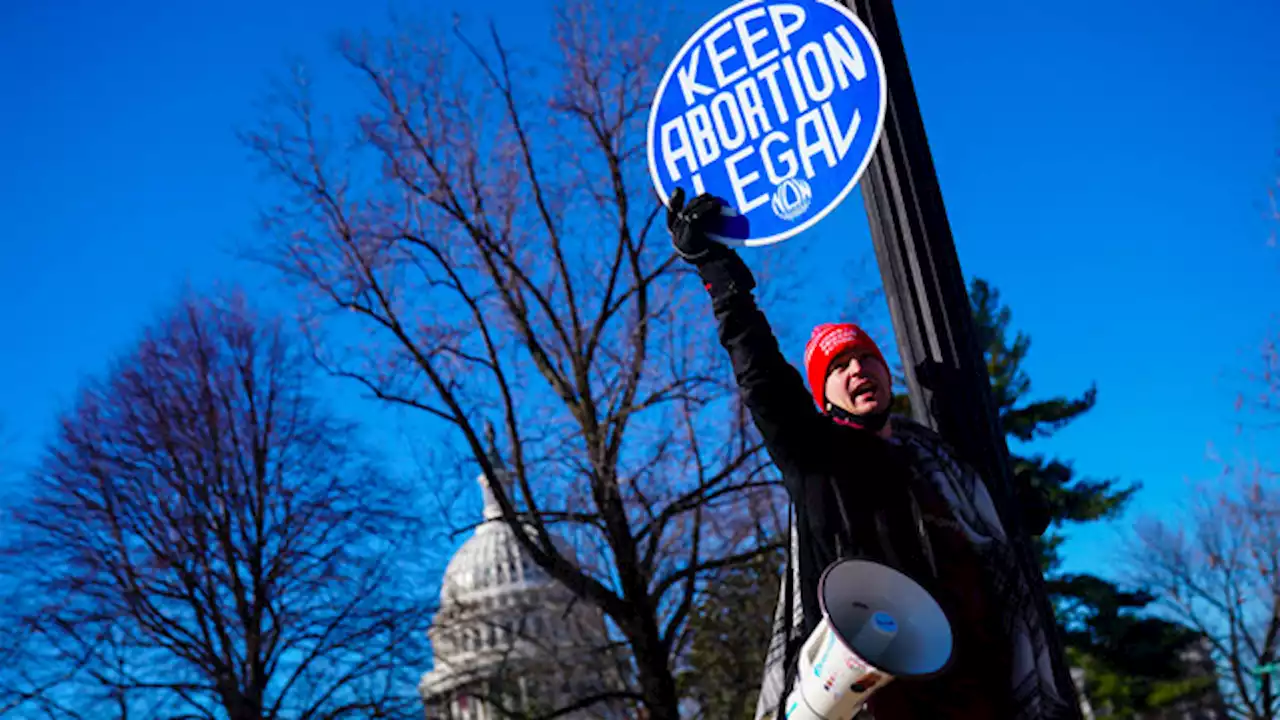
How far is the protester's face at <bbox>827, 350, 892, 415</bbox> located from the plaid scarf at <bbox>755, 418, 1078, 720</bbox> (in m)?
0.13

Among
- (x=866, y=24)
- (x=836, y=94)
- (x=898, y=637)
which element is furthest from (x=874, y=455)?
(x=866, y=24)

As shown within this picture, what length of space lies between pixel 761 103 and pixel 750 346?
506mm

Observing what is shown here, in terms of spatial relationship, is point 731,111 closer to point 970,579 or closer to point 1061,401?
point 970,579

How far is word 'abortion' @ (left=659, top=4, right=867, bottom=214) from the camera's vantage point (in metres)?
2.47

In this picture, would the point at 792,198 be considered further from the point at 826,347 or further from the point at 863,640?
the point at 863,640

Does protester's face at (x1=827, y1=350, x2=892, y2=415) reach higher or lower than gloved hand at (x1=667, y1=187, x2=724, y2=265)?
lower

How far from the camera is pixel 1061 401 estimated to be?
3688 centimetres

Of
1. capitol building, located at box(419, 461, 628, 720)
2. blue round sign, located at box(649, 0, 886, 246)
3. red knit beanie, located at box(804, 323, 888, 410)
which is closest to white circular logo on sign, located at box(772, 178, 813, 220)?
blue round sign, located at box(649, 0, 886, 246)

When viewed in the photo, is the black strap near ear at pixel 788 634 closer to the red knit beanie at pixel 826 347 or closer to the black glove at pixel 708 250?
the red knit beanie at pixel 826 347

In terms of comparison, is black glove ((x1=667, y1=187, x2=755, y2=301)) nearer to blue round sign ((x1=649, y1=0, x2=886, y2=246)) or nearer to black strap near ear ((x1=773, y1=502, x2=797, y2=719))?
blue round sign ((x1=649, y1=0, x2=886, y2=246))

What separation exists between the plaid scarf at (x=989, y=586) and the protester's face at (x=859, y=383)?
0.13 m

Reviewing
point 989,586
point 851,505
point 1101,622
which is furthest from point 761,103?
point 1101,622

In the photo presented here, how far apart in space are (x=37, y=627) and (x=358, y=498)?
4668 mm

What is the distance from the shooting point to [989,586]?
2316mm
